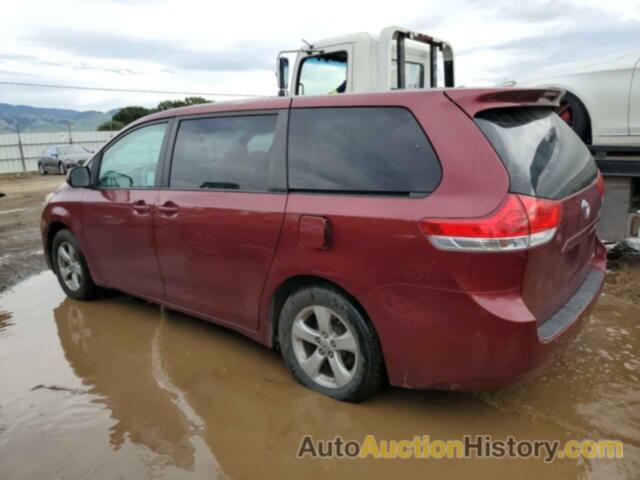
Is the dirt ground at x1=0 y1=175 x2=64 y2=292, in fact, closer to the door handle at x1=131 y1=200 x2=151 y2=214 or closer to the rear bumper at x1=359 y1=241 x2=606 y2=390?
the door handle at x1=131 y1=200 x2=151 y2=214

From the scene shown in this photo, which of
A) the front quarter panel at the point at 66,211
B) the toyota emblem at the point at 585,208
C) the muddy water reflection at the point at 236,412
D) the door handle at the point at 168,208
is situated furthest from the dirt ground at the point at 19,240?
the toyota emblem at the point at 585,208

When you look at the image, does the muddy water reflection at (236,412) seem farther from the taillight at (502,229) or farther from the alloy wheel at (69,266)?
the taillight at (502,229)

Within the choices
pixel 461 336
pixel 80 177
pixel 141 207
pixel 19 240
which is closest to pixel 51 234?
pixel 80 177

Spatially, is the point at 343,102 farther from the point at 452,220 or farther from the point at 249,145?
the point at 452,220

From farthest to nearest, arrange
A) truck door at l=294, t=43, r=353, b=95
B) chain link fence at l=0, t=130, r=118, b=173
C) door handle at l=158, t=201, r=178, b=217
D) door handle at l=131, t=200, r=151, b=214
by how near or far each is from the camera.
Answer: chain link fence at l=0, t=130, r=118, b=173, truck door at l=294, t=43, r=353, b=95, door handle at l=131, t=200, r=151, b=214, door handle at l=158, t=201, r=178, b=217

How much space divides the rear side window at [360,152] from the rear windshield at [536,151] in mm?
336

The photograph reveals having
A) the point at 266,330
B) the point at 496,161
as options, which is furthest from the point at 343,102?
the point at 266,330

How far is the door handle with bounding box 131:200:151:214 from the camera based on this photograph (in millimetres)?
3955

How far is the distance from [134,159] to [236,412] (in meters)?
2.34

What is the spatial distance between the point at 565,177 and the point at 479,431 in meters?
1.44

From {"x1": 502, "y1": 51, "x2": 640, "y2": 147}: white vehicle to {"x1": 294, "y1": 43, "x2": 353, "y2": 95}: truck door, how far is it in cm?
221

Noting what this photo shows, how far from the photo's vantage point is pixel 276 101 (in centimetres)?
332

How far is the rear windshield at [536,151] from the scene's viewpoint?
98.7 inches

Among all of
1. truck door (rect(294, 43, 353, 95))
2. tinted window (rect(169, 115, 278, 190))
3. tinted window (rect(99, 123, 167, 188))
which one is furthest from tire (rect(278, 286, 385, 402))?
truck door (rect(294, 43, 353, 95))
